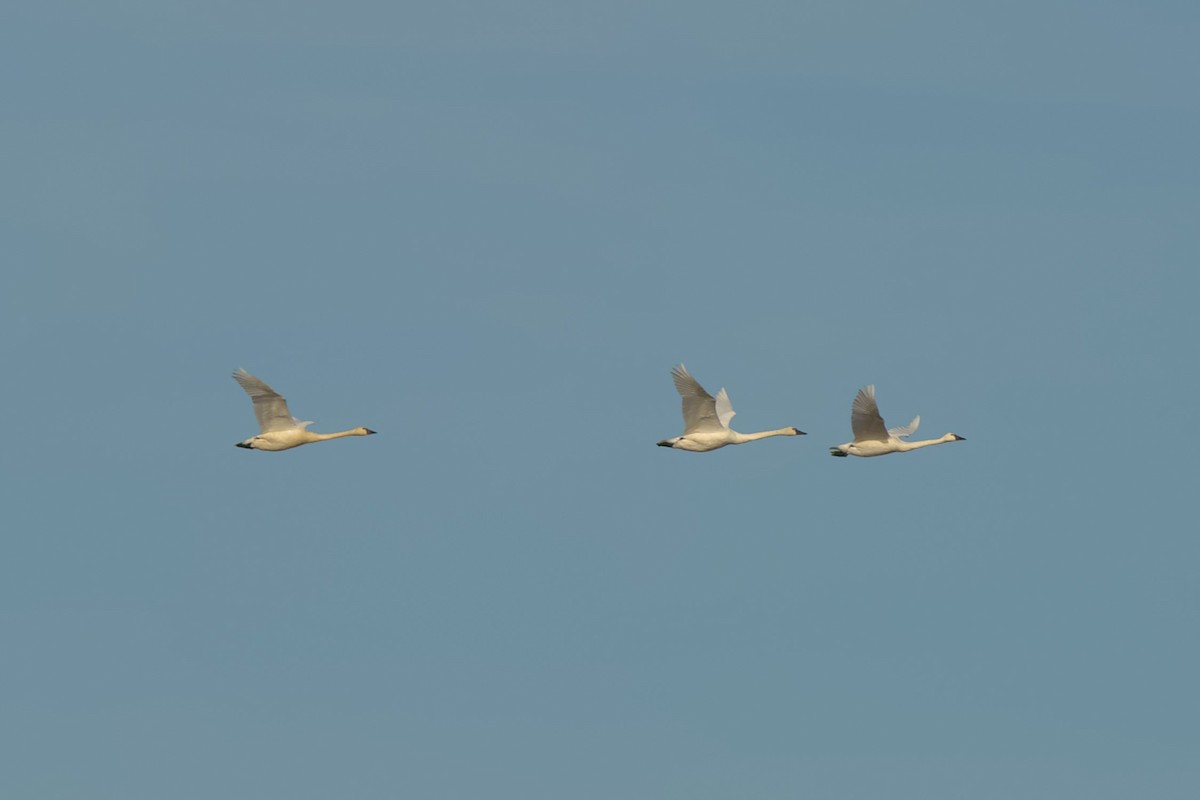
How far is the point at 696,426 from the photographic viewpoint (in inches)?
5389

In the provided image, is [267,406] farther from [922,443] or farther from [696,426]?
[922,443]

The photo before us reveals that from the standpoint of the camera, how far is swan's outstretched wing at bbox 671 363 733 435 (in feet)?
443

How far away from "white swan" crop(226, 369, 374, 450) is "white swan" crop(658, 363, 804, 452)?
603 inches

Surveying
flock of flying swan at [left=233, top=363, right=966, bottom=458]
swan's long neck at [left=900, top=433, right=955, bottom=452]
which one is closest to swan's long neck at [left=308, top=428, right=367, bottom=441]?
flock of flying swan at [left=233, top=363, right=966, bottom=458]

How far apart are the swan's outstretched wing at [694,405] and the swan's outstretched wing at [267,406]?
15247 millimetres

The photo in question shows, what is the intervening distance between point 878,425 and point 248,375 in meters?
26.1

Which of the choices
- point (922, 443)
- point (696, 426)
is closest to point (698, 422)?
point (696, 426)

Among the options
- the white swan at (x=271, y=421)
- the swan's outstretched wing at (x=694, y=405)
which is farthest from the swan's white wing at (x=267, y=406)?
the swan's outstretched wing at (x=694, y=405)

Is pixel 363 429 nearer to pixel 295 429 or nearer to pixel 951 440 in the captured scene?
pixel 295 429

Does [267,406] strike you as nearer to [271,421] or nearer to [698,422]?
[271,421]

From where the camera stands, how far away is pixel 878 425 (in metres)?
136

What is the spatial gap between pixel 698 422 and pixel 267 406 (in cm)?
1815

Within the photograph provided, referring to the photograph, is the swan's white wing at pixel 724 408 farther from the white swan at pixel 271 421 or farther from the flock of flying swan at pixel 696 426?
the white swan at pixel 271 421

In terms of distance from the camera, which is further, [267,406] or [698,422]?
[698,422]
